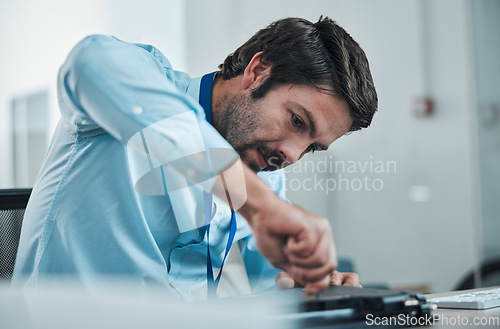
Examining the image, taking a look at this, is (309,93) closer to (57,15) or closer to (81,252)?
(81,252)

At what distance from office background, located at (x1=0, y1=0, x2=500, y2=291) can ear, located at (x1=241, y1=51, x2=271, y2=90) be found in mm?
1303

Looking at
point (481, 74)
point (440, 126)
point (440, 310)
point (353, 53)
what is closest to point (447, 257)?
point (440, 126)

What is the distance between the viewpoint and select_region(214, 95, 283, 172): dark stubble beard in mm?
901

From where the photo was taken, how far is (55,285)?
0.28m

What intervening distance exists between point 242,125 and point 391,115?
1895 millimetres

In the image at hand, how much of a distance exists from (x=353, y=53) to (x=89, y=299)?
0.76 meters

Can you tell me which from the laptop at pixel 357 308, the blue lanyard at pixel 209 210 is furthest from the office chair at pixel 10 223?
the laptop at pixel 357 308

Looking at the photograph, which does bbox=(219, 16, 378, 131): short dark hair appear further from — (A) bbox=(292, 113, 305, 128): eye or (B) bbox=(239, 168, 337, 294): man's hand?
(B) bbox=(239, 168, 337, 294): man's hand

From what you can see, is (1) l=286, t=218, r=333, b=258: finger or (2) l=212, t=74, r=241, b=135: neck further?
(2) l=212, t=74, r=241, b=135: neck

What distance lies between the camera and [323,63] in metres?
0.88

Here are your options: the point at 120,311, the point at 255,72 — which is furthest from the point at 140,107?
the point at 255,72

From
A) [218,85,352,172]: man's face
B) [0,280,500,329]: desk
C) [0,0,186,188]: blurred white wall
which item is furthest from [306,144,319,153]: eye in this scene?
[0,0,186,188]: blurred white wall

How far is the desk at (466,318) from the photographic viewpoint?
0.47 meters

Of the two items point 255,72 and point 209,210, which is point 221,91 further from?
point 209,210
